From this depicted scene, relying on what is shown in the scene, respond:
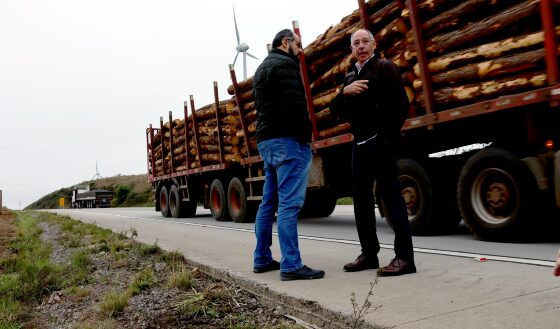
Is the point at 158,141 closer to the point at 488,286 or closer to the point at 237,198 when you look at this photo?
the point at 237,198

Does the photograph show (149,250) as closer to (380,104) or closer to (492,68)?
(380,104)

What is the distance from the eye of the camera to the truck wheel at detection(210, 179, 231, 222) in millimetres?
13094

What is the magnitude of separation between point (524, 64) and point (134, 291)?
174 inches

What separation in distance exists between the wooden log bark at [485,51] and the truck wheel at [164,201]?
11.9 meters

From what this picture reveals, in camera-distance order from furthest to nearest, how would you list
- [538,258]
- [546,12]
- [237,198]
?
1. [237,198]
2. [546,12]
3. [538,258]

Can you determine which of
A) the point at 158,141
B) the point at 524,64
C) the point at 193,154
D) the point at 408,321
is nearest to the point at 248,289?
the point at 408,321

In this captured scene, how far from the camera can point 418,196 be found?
23.3 ft

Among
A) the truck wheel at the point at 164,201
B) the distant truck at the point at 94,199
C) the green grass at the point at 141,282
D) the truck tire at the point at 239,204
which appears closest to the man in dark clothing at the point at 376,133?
the green grass at the point at 141,282

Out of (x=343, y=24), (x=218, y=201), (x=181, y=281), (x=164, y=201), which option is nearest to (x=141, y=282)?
(x=181, y=281)

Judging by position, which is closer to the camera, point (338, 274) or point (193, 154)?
point (338, 274)

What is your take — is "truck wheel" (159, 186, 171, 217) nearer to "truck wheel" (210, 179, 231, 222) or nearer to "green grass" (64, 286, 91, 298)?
"truck wheel" (210, 179, 231, 222)

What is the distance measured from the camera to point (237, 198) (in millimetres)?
12609

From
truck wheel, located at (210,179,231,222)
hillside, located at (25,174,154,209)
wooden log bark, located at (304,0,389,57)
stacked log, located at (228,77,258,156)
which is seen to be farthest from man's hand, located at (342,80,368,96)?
hillside, located at (25,174,154,209)

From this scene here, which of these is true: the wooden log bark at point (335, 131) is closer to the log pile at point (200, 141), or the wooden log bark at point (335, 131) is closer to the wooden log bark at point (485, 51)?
the wooden log bark at point (485, 51)
